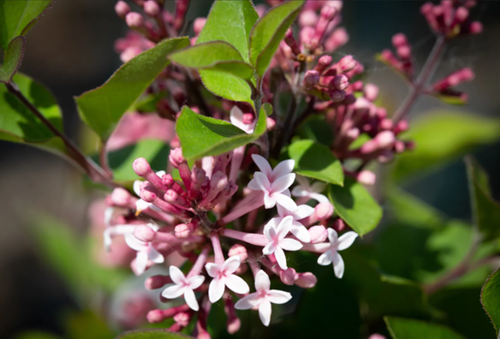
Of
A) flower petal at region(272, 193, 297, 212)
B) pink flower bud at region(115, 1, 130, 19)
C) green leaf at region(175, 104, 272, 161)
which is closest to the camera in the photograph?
green leaf at region(175, 104, 272, 161)

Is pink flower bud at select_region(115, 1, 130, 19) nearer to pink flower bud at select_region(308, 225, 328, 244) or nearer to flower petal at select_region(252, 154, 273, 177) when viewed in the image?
flower petal at select_region(252, 154, 273, 177)

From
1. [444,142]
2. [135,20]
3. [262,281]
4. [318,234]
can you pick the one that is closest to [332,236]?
[318,234]

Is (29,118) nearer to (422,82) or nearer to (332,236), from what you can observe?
(332,236)

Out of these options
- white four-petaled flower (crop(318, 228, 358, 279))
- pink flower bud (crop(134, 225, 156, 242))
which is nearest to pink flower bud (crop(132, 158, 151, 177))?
pink flower bud (crop(134, 225, 156, 242))

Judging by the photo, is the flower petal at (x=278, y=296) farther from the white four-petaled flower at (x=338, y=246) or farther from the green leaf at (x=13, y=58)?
the green leaf at (x=13, y=58)

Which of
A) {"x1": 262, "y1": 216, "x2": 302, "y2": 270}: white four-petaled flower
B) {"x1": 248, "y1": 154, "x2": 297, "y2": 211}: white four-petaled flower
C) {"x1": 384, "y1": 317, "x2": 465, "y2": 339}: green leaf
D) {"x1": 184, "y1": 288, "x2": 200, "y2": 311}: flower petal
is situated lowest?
{"x1": 384, "y1": 317, "x2": 465, "y2": 339}: green leaf

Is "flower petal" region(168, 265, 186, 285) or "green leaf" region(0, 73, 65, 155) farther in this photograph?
"green leaf" region(0, 73, 65, 155)

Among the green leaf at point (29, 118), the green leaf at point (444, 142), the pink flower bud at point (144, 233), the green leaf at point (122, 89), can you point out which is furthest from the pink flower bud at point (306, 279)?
the green leaf at point (444, 142)

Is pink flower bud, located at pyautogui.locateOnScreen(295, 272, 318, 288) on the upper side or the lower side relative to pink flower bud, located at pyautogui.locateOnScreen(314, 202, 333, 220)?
lower

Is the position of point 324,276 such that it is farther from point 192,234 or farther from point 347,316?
→ point 192,234
